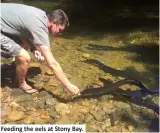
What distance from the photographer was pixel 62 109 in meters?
3.16

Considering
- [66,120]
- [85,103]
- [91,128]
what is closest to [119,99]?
[85,103]

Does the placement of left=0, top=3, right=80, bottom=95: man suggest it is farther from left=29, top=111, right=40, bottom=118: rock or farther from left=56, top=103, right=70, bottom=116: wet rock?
left=29, top=111, right=40, bottom=118: rock

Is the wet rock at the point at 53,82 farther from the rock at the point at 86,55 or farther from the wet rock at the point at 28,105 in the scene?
the rock at the point at 86,55

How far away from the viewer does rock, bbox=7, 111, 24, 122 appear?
2945 millimetres

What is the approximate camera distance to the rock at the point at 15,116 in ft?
9.66

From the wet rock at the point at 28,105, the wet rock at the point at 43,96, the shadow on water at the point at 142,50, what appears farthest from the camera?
the shadow on water at the point at 142,50

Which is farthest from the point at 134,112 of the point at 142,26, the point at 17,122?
the point at 142,26

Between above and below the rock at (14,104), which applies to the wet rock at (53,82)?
above

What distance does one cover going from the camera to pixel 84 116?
3.12 metres

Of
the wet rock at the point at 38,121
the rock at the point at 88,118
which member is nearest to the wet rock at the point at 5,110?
the wet rock at the point at 38,121

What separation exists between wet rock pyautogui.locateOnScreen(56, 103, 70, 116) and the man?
22 cm

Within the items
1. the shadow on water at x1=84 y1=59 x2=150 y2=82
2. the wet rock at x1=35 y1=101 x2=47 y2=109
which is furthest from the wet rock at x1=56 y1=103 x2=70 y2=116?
the shadow on water at x1=84 y1=59 x2=150 y2=82

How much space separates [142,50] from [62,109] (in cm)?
199

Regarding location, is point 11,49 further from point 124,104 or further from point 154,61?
point 154,61
